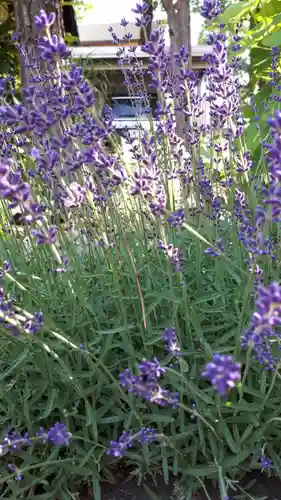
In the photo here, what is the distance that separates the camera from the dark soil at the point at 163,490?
1.94 metres

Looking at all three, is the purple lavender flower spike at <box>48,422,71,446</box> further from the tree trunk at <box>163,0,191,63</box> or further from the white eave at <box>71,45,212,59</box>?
the white eave at <box>71,45,212,59</box>

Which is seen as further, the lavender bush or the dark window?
the dark window

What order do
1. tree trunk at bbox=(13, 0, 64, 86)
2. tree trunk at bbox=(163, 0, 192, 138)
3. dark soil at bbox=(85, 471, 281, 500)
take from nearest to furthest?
dark soil at bbox=(85, 471, 281, 500), tree trunk at bbox=(13, 0, 64, 86), tree trunk at bbox=(163, 0, 192, 138)

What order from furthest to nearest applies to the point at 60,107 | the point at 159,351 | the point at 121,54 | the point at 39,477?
the point at 121,54 → the point at 159,351 → the point at 39,477 → the point at 60,107

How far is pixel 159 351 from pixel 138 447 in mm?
390

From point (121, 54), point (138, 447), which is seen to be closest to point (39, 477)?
point (138, 447)

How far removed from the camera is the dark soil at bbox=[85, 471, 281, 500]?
6.36ft

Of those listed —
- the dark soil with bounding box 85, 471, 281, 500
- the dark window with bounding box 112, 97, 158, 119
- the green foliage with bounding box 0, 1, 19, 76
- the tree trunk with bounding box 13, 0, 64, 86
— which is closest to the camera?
the dark soil with bounding box 85, 471, 281, 500

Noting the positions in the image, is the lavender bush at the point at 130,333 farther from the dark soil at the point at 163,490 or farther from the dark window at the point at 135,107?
the dark window at the point at 135,107

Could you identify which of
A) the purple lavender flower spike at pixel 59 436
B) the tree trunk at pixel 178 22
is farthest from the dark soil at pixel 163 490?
the tree trunk at pixel 178 22

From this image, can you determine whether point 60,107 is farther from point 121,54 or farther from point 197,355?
point 121,54

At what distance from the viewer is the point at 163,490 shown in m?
2.00

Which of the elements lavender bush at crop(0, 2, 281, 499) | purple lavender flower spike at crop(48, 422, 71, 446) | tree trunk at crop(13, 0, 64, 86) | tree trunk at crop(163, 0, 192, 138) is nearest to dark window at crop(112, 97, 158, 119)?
lavender bush at crop(0, 2, 281, 499)

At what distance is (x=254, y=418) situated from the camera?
6.10 ft
